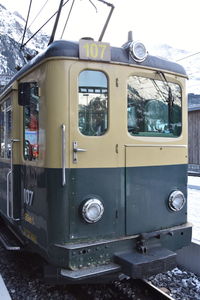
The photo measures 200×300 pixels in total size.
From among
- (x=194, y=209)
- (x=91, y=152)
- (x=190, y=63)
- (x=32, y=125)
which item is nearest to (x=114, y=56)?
(x=91, y=152)

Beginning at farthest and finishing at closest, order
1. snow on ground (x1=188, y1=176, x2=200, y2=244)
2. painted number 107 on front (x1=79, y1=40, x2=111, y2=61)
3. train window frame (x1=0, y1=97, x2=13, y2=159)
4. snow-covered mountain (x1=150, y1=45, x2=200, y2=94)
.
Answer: snow-covered mountain (x1=150, y1=45, x2=200, y2=94) → snow on ground (x1=188, y1=176, x2=200, y2=244) → train window frame (x1=0, y1=97, x2=13, y2=159) → painted number 107 on front (x1=79, y1=40, x2=111, y2=61)

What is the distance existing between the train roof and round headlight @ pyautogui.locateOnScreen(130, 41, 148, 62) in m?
0.05

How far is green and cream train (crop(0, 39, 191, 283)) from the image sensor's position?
3281mm

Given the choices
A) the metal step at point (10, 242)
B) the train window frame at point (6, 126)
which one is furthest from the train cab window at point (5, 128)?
the metal step at point (10, 242)

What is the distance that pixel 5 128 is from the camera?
4.81 meters

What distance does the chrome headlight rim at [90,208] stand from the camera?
3291 millimetres

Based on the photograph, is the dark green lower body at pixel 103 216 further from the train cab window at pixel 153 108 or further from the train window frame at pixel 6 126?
the train window frame at pixel 6 126

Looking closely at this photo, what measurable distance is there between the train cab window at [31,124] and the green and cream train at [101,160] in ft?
0.04

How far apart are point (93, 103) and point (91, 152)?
53 cm

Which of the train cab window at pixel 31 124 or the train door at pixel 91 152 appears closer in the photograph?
the train door at pixel 91 152

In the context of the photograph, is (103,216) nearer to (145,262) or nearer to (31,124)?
(145,262)

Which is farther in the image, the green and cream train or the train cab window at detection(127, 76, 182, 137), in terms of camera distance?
the train cab window at detection(127, 76, 182, 137)

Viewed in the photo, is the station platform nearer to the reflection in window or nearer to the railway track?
the railway track

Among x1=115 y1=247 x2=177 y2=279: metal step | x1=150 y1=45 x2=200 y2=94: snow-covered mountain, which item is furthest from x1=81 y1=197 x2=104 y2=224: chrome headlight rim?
x1=150 y1=45 x2=200 y2=94: snow-covered mountain
